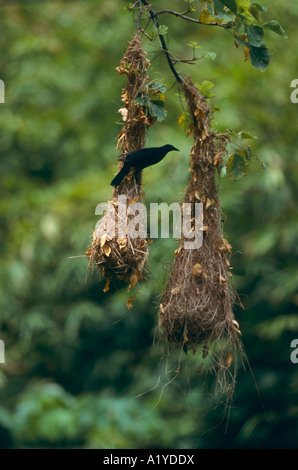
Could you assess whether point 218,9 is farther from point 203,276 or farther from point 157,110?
point 203,276

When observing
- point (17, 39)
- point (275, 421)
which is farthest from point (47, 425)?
point (17, 39)

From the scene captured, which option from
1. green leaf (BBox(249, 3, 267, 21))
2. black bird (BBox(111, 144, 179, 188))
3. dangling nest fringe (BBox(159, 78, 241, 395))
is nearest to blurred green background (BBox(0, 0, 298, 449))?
dangling nest fringe (BBox(159, 78, 241, 395))

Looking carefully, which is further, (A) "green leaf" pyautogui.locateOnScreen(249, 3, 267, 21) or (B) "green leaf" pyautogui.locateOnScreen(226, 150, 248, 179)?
(B) "green leaf" pyautogui.locateOnScreen(226, 150, 248, 179)

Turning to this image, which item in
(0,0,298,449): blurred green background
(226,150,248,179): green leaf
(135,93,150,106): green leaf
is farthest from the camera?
(0,0,298,449): blurred green background

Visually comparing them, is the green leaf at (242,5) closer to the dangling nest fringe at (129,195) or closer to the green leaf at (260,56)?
the green leaf at (260,56)

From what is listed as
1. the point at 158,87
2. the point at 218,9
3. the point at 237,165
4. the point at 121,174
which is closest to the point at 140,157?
the point at 121,174

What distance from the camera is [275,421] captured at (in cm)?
368

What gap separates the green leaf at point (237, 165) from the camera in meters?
1.82

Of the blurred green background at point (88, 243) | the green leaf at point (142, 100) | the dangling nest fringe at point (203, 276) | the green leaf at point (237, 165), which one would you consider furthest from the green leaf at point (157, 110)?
the blurred green background at point (88, 243)

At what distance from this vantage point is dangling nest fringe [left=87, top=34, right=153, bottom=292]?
1.73m

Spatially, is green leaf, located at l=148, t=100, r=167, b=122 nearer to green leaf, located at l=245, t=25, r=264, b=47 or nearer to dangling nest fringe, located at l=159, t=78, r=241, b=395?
dangling nest fringe, located at l=159, t=78, r=241, b=395

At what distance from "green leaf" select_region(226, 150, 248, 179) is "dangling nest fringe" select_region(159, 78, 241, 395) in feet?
0.14

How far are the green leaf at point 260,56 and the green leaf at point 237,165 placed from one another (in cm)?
29

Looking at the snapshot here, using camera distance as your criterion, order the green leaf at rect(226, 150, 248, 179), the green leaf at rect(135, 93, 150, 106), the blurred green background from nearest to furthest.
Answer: the green leaf at rect(135, 93, 150, 106) → the green leaf at rect(226, 150, 248, 179) → the blurred green background
